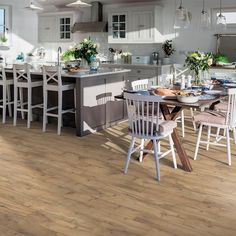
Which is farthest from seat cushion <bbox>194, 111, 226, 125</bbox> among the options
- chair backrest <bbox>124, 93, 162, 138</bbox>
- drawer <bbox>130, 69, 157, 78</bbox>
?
drawer <bbox>130, 69, 157, 78</bbox>

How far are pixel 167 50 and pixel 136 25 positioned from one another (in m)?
0.94

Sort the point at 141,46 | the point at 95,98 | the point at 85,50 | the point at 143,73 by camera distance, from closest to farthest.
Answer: the point at 95,98, the point at 85,50, the point at 143,73, the point at 141,46

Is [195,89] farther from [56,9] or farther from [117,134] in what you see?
[56,9]

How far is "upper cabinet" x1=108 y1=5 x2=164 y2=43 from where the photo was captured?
8516 mm

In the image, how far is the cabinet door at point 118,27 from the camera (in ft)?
29.2

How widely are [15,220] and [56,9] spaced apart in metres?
8.08

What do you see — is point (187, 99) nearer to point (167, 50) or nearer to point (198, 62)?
point (198, 62)

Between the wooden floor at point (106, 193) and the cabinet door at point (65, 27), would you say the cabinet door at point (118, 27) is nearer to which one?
the cabinet door at point (65, 27)

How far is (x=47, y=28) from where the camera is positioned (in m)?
10.2

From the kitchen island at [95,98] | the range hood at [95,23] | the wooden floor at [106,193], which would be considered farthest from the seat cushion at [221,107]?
the range hood at [95,23]

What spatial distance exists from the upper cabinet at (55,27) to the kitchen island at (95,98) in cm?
Result: 358

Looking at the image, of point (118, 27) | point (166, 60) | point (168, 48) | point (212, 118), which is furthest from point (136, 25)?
point (212, 118)

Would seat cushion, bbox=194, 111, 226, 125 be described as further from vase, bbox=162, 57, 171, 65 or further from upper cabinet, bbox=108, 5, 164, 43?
upper cabinet, bbox=108, 5, 164, 43

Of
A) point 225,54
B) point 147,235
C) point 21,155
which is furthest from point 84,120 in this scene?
point 225,54
